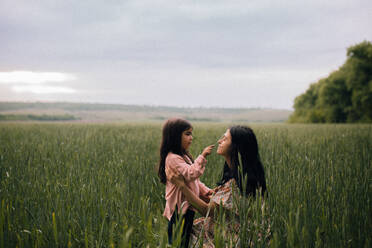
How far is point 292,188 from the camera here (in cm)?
206

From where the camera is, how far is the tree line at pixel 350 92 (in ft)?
98.7

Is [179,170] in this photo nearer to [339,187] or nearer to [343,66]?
[339,187]

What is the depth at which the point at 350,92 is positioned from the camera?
3384 cm

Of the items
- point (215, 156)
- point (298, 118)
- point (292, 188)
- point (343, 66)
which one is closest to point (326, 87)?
point (343, 66)

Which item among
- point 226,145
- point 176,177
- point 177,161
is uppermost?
point 226,145

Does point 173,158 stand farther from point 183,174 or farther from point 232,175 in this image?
point 232,175

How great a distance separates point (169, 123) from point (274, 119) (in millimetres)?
78402

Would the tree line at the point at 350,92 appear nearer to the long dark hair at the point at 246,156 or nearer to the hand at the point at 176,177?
the long dark hair at the point at 246,156

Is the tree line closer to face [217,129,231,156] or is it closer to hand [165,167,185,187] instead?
face [217,129,231,156]

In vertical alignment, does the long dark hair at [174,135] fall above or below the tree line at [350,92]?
below

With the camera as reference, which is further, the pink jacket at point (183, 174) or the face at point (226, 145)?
the face at point (226, 145)

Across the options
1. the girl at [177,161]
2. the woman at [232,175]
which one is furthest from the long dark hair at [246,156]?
the girl at [177,161]

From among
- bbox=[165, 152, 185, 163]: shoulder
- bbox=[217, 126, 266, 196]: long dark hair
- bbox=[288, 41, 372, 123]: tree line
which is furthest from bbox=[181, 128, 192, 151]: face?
bbox=[288, 41, 372, 123]: tree line

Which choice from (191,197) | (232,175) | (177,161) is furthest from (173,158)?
(232,175)
